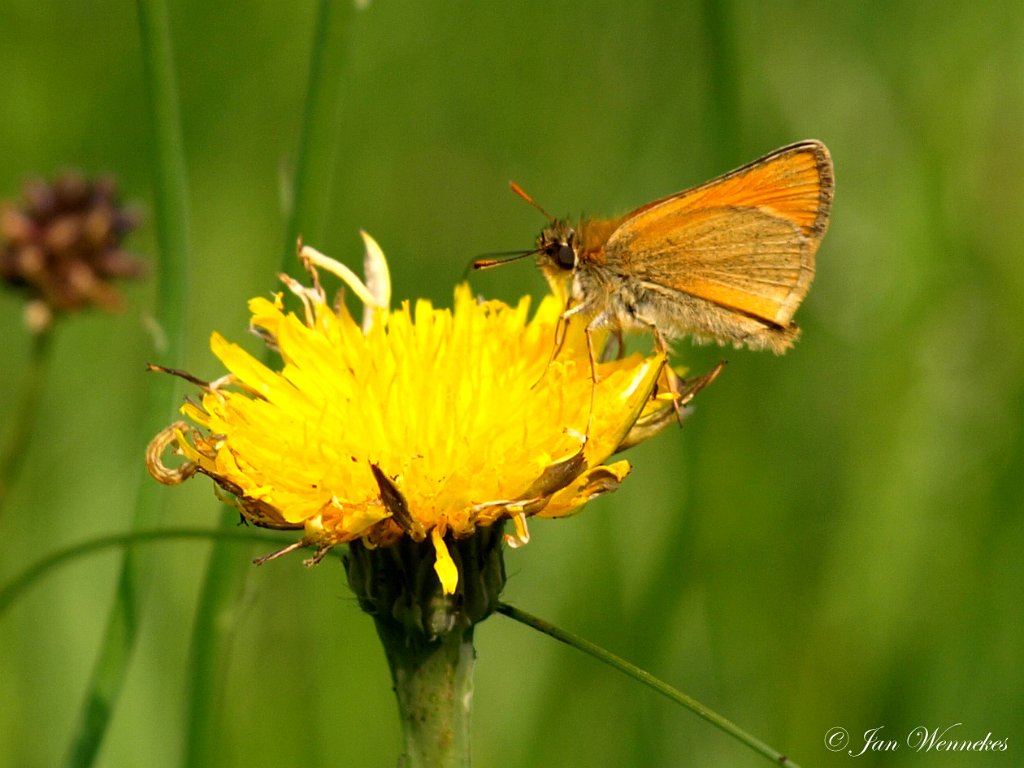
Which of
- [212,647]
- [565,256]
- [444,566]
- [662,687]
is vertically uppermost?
[565,256]

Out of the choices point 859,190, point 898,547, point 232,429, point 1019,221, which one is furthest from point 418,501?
point 859,190

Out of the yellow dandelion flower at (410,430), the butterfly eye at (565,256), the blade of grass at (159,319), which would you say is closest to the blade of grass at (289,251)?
the blade of grass at (159,319)

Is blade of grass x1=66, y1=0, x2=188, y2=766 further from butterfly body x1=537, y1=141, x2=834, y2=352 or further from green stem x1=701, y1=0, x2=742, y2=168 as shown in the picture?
green stem x1=701, y1=0, x2=742, y2=168

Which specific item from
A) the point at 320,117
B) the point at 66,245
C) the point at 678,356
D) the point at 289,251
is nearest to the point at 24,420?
the point at 66,245

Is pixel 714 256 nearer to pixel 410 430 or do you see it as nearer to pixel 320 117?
pixel 320 117

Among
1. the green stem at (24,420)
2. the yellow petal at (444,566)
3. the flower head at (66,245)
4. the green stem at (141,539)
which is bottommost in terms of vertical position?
the yellow petal at (444,566)

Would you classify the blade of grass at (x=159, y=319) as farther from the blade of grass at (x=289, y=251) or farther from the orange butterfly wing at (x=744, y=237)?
the orange butterfly wing at (x=744, y=237)
